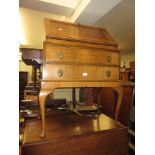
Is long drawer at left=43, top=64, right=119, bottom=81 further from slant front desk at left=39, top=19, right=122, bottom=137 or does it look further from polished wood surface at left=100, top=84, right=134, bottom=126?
polished wood surface at left=100, top=84, right=134, bottom=126

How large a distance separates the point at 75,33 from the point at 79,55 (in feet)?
0.77

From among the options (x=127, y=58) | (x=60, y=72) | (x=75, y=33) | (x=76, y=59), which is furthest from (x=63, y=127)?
(x=127, y=58)

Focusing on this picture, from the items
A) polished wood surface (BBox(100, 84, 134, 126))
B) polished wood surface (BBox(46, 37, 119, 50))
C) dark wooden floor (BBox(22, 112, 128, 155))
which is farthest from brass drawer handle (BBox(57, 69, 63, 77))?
polished wood surface (BBox(100, 84, 134, 126))

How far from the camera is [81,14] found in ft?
5.24

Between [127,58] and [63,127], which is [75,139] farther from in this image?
[127,58]

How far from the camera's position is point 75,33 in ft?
3.99

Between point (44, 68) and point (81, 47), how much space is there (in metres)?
0.34

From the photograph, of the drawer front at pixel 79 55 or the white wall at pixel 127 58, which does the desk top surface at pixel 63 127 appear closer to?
the drawer front at pixel 79 55

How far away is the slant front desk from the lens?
102cm

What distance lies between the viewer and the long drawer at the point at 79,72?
1.02 m
